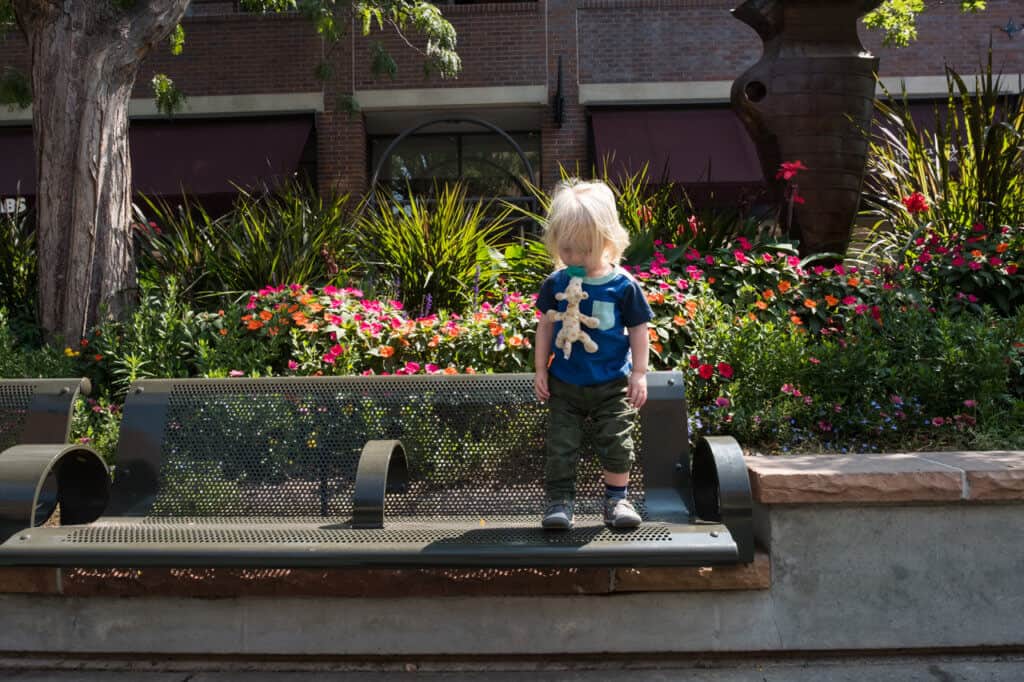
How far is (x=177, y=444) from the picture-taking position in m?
3.30

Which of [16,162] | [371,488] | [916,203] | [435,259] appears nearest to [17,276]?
[435,259]

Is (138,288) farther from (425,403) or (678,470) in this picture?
(678,470)

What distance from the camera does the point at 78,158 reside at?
5.17 metres

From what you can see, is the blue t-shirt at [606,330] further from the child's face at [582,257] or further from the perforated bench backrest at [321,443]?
the perforated bench backrest at [321,443]

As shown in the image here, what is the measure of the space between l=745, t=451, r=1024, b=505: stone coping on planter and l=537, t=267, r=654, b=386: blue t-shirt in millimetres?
592

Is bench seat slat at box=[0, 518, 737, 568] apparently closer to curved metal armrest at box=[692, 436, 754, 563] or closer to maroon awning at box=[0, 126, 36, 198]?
curved metal armrest at box=[692, 436, 754, 563]

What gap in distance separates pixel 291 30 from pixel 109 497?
13.1m

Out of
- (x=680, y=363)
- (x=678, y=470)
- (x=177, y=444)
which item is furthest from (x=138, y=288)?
(x=678, y=470)

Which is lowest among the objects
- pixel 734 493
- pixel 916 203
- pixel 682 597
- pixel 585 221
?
pixel 682 597

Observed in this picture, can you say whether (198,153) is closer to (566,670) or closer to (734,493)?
(566,670)

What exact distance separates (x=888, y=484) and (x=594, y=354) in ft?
3.44

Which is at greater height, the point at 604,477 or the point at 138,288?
the point at 138,288

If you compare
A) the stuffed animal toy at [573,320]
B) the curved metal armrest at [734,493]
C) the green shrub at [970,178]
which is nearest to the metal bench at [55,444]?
the stuffed animal toy at [573,320]

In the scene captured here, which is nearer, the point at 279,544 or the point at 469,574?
the point at 279,544
